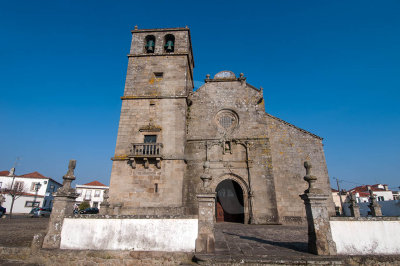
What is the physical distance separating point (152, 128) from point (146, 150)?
1674 millimetres

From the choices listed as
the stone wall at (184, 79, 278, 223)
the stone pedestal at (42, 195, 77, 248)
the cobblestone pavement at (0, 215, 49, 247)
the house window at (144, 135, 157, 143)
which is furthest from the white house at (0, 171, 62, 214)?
the stone pedestal at (42, 195, 77, 248)

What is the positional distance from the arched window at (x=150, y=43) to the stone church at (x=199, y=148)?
189mm

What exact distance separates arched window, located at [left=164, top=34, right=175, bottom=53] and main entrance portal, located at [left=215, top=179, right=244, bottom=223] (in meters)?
11.5

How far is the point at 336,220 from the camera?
19.2 ft

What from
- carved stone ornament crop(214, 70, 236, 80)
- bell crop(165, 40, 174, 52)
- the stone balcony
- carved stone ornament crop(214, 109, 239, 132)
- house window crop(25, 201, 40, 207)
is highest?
bell crop(165, 40, 174, 52)

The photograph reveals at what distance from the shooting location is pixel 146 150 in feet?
43.2

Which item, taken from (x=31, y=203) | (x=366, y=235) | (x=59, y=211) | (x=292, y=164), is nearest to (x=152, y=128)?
(x=59, y=211)

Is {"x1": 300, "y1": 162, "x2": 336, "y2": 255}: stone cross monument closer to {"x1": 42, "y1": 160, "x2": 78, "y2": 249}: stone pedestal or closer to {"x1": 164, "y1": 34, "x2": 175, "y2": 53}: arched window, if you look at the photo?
{"x1": 42, "y1": 160, "x2": 78, "y2": 249}: stone pedestal

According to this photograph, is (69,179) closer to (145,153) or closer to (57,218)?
(57,218)

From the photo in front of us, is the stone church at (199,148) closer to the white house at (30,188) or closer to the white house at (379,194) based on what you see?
the white house at (30,188)

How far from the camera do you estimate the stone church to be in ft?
42.0

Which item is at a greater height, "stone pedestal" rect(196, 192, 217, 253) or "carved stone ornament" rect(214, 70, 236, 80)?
"carved stone ornament" rect(214, 70, 236, 80)

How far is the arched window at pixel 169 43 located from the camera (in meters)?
16.6

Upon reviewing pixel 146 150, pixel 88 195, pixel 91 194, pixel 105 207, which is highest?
pixel 146 150
